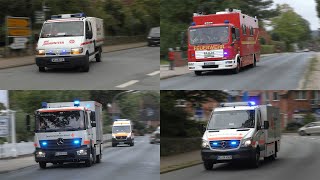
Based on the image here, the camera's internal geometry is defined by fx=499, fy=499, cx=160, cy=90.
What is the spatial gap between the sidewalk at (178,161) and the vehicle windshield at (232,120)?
6.55 ft

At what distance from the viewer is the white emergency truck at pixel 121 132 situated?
1633 inches

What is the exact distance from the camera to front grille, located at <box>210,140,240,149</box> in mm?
14625

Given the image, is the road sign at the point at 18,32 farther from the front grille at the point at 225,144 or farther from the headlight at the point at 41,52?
the front grille at the point at 225,144

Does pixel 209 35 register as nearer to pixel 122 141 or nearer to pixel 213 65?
pixel 213 65

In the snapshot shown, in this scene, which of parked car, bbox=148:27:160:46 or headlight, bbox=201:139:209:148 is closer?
headlight, bbox=201:139:209:148

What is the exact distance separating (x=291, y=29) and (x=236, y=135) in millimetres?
62049

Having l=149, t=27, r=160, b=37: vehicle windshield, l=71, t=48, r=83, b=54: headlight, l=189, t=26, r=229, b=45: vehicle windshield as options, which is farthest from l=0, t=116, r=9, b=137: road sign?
l=149, t=27, r=160, b=37: vehicle windshield

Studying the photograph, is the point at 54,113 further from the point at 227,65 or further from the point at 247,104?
the point at 227,65

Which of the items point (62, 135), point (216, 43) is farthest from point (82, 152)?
point (216, 43)

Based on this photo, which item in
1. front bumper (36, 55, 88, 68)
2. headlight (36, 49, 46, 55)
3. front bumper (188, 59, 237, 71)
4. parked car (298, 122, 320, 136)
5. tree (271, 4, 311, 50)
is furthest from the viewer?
tree (271, 4, 311, 50)

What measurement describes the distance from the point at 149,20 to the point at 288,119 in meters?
18.6

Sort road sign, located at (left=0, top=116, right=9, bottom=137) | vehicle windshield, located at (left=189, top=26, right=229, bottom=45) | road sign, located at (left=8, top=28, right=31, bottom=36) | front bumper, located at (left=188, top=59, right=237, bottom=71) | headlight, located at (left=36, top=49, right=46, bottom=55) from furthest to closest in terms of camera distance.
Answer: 1. road sign, located at (left=8, top=28, right=31, bottom=36)
2. road sign, located at (left=0, top=116, right=9, bottom=137)
3. vehicle windshield, located at (left=189, top=26, right=229, bottom=45)
4. front bumper, located at (left=188, top=59, right=237, bottom=71)
5. headlight, located at (left=36, top=49, right=46, bottom=55)

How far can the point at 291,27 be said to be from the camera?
7256 centimetres

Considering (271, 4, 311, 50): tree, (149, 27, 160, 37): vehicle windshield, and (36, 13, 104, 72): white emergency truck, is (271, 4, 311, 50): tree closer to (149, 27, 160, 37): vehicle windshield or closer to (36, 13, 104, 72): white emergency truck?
(149, 27, 160, 37): vehicle windshield
